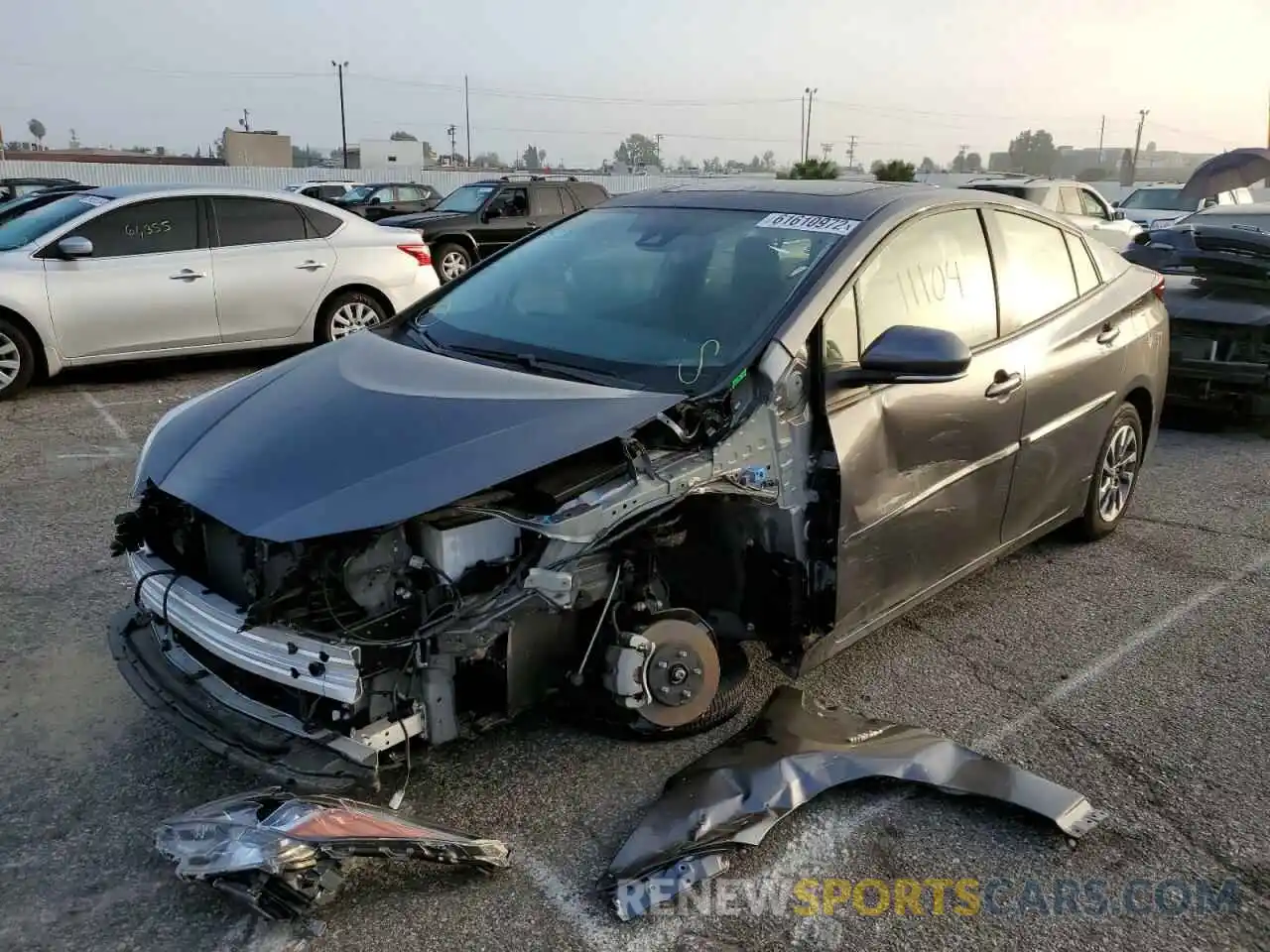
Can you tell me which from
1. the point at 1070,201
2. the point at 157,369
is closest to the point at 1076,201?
the point at 1070,201

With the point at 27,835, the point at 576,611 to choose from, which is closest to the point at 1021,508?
the point at 576,611

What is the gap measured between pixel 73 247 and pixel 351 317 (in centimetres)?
227

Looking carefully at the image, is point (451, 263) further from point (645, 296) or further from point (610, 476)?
point (610, 476)

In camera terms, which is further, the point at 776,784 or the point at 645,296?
the point at 645,296

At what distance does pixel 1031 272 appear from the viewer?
14.1 ft

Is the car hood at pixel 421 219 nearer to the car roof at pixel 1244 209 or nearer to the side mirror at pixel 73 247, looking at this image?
the side mirror at pixel 73 247

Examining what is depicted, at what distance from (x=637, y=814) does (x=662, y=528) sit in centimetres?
82

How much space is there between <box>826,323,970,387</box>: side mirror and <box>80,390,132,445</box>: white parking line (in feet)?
17.5

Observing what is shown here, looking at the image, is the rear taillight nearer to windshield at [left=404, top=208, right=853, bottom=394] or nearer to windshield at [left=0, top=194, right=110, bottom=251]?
windshield at [left=0, top=194, right=110, bottom=251]

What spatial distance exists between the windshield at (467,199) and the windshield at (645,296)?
13.1 metres

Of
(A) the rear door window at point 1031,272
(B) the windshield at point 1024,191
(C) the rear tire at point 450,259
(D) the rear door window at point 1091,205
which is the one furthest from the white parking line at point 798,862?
(D) the rear door window at point 1091,205

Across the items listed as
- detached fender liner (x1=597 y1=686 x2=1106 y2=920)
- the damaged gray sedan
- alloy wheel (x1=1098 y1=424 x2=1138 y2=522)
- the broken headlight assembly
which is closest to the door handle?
the damaged gray sedan

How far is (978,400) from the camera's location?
3.82 meters

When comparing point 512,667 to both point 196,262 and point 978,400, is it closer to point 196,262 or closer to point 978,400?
point 978,400
